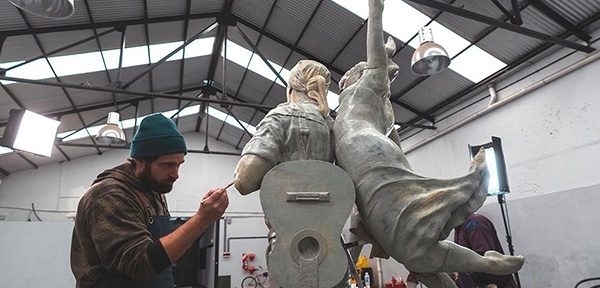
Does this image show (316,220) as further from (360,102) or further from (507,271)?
(507,271)

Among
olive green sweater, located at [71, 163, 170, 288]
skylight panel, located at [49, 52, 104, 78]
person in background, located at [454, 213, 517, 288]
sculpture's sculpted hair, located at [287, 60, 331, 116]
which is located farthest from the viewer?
skylight panel, located at [49, 52, 104, 78]

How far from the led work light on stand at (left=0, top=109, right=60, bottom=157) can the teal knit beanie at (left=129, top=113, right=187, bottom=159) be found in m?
5.96

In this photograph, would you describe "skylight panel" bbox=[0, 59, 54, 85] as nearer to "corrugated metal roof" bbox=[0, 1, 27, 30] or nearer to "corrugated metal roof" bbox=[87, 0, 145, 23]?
"corrugated metal roof" bbox=[0, 1, 27, 30]

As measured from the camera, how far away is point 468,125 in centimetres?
690

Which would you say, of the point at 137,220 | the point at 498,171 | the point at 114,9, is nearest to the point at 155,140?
the point at 137,220

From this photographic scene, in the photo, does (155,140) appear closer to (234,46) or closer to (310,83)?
(310,83)

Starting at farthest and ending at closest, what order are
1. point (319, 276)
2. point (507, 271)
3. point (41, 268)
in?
1. point (41, 268)
2. point (507, 271)
3. point (319, 276)

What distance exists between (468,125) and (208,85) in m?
6.67

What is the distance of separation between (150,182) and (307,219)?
57 centimetres

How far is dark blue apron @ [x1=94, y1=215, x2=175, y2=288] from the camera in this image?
1124mm

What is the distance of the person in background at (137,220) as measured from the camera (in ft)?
3.47

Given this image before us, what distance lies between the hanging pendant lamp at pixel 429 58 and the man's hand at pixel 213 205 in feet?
12.0

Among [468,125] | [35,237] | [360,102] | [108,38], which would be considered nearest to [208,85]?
[108,38]

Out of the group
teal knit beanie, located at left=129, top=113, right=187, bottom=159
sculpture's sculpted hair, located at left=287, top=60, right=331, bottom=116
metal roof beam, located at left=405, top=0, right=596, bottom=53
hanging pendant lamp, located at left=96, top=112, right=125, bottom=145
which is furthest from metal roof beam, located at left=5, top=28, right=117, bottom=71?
teal knit beanie, located at left=129, top=113, right=187, bottom=159
